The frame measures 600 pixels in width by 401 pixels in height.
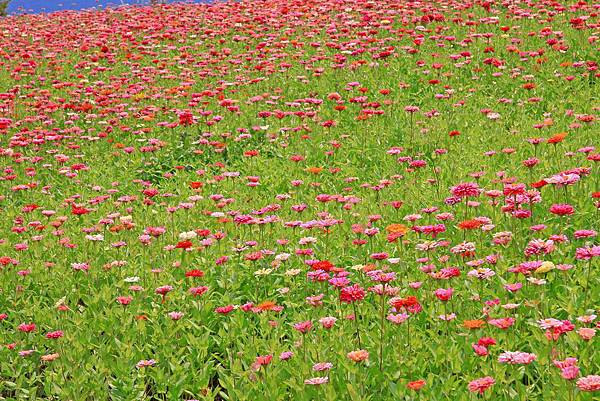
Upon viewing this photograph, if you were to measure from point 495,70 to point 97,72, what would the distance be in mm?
7004

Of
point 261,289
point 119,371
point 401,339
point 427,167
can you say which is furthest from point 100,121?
point 401,339

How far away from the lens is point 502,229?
5379 millimetres

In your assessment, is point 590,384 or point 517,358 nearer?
point 590,384

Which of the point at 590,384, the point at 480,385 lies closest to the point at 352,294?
the point at 480,385

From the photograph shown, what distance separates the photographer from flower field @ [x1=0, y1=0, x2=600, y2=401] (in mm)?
3900

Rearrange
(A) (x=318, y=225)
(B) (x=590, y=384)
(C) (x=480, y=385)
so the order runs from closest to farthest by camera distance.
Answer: (B) (x=590, y=384), (C) (x=480, y=385), (A) (x=318, y=225)

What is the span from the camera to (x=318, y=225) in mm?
5500

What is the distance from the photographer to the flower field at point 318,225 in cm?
390

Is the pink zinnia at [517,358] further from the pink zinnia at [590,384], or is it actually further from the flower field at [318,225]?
the pink zinnia at [590,384]

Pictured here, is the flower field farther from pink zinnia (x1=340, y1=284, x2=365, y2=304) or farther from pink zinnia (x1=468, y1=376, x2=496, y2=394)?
pink zinnia (x1=468, y1=376, x2=496, y2=394)

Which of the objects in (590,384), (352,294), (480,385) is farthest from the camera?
(352,294)

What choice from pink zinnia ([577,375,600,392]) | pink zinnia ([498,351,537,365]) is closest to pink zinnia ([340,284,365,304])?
pink zinnia ([498,351,537,365])

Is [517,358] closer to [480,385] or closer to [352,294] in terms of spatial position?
[480,385]

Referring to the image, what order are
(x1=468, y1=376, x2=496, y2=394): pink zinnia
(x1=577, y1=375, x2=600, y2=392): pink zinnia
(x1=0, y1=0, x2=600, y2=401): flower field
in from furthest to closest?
(x1=0, y1=0, x2=600, y2=401): flower field → (x1=468, y1=376, x2=496, y2=394): pink zinnia → (x1=577, y1=375, x2=600, y2=392): pink zinnia
